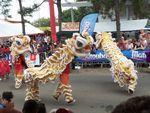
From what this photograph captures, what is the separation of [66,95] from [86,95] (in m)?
1.86

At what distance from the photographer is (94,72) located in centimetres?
2136

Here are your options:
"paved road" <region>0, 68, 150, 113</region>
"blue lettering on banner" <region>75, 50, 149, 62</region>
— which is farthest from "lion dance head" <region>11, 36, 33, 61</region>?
"blue lettering on banner" <region>75, 50, 149, 62</region>

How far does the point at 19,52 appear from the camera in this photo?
54.3ft

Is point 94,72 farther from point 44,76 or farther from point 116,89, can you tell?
point 44,76

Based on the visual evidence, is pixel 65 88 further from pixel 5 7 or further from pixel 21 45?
pixel 5 7

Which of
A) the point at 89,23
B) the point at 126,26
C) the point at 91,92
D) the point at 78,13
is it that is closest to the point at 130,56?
the point at 89,23

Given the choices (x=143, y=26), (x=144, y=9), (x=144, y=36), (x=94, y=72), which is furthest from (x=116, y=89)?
(x=144, y=9)

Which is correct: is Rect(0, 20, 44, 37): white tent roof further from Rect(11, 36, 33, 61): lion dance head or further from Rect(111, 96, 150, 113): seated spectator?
Rect(111, 96, 150, 113): seated spectator

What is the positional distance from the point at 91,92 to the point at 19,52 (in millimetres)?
2998


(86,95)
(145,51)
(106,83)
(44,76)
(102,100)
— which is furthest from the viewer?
(145,51)

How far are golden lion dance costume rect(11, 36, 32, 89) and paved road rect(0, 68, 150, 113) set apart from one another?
0.57 m

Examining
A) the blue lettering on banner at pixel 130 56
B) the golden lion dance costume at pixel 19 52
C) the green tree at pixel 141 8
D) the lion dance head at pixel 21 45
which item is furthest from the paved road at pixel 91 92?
the green tree at pixel 141 8

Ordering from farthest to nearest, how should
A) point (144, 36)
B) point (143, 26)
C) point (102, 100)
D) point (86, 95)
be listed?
point (143, 26), point (144, 36), point (86, 95), point (102, 100)

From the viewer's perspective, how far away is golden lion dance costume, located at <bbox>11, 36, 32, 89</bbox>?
54.4 ft
